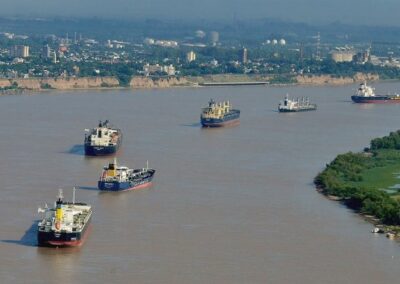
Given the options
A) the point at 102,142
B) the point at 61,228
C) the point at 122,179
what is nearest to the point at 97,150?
the point at 102,142

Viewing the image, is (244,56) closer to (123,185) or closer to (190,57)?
(190,57)

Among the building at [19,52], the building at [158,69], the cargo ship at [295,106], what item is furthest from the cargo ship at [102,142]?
the building at [19,52]

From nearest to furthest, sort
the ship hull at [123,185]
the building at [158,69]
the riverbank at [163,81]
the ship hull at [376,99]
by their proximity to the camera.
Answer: the ship hull at [123,185]
the ship hull at [376,99]
the riverbank at [163,81]
the building at [158,69]

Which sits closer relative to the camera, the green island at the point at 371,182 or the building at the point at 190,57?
the green island at the point at 371,182

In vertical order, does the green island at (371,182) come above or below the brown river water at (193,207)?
above

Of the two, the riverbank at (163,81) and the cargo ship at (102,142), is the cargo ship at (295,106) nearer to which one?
the riverbank at (163,81)

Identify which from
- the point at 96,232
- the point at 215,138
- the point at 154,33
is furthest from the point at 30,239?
the point at 154,33

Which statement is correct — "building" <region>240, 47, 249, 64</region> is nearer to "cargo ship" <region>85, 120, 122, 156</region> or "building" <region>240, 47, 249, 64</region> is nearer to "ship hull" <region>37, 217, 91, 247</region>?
"cargo ship" <region>85, 120, 122, 156</region>

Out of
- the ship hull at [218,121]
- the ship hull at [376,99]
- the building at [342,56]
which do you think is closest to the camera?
the ship hull at [218,121]
